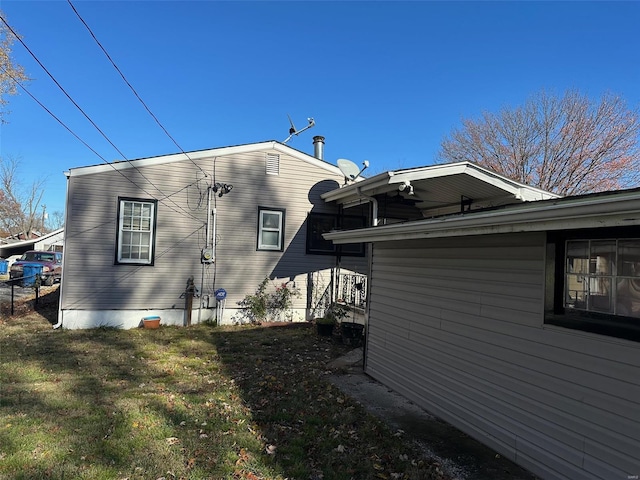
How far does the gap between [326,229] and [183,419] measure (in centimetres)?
716

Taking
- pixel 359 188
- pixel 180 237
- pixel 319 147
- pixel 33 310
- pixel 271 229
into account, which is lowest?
pixel 33 310

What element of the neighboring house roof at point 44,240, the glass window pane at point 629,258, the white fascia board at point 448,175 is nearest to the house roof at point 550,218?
the glass window pane at point 629,258

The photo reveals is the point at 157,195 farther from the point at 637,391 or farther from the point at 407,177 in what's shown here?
the point at 637,391

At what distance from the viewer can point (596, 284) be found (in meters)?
2.89

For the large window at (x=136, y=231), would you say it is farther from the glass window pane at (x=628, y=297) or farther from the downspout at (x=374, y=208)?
the glass window pane at (x=628, y=297)

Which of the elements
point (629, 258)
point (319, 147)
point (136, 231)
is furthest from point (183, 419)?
point (319, 147)

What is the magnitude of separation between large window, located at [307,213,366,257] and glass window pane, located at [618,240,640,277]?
8.02 metres

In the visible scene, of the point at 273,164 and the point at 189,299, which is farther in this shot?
the point at 273,164

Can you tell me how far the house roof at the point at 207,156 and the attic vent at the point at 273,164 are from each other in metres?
0.17

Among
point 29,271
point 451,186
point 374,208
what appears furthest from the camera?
point 29,271

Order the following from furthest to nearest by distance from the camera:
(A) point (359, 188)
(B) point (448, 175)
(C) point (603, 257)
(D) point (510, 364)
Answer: (A) point (359, 188) < (B) point (448, 175) < (D) point (510, 364) < (C) point (603, 257)

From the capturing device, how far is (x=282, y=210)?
33.8ft

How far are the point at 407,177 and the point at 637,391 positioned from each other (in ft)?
15.4

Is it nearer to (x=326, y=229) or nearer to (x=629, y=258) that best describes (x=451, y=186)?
(x=326, y=229)
